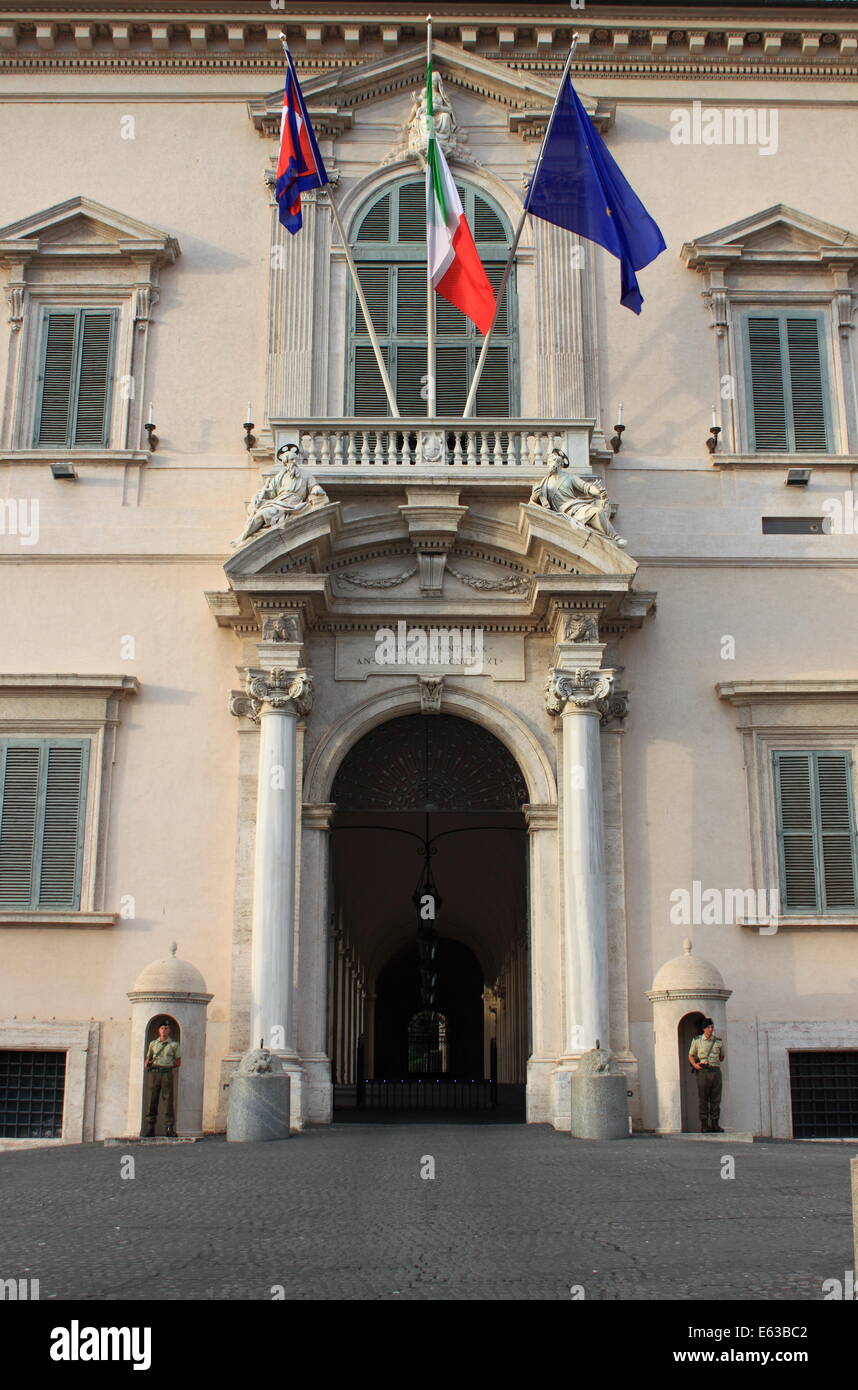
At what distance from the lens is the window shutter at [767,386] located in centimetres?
1923

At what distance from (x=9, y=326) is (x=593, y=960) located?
36.3 ft

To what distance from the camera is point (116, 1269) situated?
7.57 metres

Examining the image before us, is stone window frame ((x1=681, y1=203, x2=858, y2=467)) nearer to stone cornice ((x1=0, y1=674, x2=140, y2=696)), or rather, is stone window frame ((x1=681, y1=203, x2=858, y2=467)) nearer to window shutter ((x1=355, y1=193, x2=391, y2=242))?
window shutter ((x1=355, y1=193, x2=391, y2=242))

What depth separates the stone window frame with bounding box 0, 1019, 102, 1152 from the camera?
16.8 m

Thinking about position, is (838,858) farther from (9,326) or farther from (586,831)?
(9,326)

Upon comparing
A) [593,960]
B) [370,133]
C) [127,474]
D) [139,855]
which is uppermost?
[370,133]

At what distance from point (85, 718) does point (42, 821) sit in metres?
1.31

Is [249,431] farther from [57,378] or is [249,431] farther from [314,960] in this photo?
[314,960]

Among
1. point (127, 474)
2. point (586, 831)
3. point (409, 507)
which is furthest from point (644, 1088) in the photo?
point (127, 474)

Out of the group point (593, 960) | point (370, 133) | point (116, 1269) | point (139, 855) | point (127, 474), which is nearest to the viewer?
point (116, 1269)

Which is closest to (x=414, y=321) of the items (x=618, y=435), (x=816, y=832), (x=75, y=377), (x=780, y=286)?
(x=618, y=435)

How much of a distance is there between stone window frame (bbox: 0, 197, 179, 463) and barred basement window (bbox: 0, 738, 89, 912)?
407 cm

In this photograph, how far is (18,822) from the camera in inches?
693

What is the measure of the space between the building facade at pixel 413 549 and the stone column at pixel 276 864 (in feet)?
0.16
